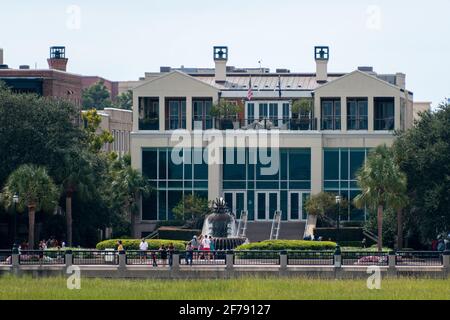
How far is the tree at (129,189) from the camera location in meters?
114

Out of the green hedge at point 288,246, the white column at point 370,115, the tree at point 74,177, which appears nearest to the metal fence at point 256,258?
the green hedge at point 288,246

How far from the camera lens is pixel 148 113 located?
11919 cm

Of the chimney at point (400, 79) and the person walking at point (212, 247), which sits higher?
the chimney at point (400, 79)

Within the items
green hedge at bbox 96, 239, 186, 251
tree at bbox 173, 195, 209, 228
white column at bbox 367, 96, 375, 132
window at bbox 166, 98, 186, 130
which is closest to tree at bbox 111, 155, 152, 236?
tree at bbox 173, 195, 209, 228

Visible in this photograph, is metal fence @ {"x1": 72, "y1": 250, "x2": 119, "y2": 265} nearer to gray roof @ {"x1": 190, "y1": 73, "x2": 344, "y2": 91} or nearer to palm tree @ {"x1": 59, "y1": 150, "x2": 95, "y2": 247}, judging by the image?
palm tree @ {"x1": 59, "y1": 150, "x2": 95, "y2": 247}

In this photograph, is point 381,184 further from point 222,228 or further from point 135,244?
point 135,244

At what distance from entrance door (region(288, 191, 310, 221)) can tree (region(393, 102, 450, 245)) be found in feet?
40.7

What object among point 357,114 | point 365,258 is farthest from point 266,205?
point 365,258

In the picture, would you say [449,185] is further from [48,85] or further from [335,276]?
[48,85]

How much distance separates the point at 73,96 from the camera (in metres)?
129

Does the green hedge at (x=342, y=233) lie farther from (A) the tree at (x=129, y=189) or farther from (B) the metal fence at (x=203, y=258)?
(B) the metal fence at (x=203, y=258)

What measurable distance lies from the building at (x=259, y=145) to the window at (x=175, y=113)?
0.19 ft

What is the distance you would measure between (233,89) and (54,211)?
1713 cm

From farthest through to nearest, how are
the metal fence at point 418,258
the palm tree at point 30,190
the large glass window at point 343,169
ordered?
the large glass window at point 343,169 → the palm tree at point 30,190 → the metal fence at point 418,258
